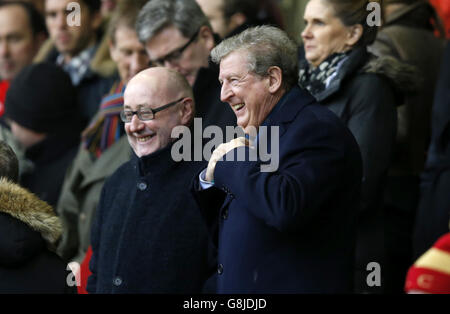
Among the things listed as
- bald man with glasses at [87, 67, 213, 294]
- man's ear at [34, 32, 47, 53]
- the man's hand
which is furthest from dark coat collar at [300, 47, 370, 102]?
man's ear at [34, 32, 47, 53]

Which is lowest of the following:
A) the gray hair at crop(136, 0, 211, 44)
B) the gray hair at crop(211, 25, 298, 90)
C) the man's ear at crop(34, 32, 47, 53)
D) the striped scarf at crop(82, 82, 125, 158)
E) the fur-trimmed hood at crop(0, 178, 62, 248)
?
the fur-trimmed hood at crop(0, 178, 62, 248)

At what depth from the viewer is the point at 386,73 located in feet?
17.2

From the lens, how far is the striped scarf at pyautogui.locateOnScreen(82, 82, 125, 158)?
21.9 feet

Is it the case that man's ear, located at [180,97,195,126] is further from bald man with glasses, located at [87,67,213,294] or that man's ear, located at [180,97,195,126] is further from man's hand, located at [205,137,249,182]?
man's hand, located at [205,137,249,182]

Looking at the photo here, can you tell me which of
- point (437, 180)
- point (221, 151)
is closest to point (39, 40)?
point (437, 180)

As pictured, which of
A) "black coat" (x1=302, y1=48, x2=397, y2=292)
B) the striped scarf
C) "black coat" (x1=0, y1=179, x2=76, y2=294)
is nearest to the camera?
"black coat" (x1=0, y1=179, x2=76, y2=294)

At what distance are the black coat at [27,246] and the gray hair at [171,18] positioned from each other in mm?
1722

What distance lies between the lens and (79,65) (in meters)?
7.82

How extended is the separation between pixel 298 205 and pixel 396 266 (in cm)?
211

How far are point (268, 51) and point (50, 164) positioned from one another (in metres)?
3.29

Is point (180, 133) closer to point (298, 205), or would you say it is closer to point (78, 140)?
point (298, 205)

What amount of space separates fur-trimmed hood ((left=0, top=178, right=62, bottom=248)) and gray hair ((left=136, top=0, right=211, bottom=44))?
5.61 feet

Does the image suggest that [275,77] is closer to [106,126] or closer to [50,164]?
→ [106,126]

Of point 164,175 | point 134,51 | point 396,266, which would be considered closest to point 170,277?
point 164,175
